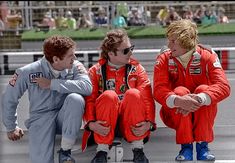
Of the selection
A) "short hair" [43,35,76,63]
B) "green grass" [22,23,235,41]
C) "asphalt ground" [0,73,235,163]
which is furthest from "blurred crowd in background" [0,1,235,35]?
"short hair" [43,35,76,63]

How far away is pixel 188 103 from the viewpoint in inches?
130

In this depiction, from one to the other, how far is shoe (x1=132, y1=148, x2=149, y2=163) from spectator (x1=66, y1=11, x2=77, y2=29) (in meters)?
12.0

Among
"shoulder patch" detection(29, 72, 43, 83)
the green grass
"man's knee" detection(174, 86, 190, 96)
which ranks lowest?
the green grass

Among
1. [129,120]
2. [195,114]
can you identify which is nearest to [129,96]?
[129,120]

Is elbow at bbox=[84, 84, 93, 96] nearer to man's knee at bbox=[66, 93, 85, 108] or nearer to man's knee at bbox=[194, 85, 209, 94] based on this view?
man's knee at bbox=[66, 93, 85, 108]

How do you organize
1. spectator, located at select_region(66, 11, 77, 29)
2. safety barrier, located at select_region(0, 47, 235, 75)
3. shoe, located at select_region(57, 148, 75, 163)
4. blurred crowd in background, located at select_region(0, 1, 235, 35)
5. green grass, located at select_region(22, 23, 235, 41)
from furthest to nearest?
1. spectator, located at select_region(66, 11, 77, 29)
2. blurred crowd in background, located at select_region(0, 1, 235, 35)
3. green grass, located at select_region(22, 23, 235, 41)
4. safety barrier, located at select_region(0, 47, 235, 75)
5. shoe, located at select_region(57, 148, 75, 163)

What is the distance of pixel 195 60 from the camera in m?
3.57

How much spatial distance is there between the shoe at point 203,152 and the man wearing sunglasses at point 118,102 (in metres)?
0.31

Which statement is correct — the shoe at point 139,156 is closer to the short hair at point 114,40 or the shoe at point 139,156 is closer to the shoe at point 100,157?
the shoe at point 100,157

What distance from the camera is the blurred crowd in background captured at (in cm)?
1480

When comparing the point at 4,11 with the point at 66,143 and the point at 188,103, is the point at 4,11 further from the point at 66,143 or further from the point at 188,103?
the point at 188,103

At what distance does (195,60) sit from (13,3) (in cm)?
1261

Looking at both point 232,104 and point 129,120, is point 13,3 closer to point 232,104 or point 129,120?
point 232,104

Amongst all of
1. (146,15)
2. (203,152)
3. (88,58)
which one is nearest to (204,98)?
(203,152)
